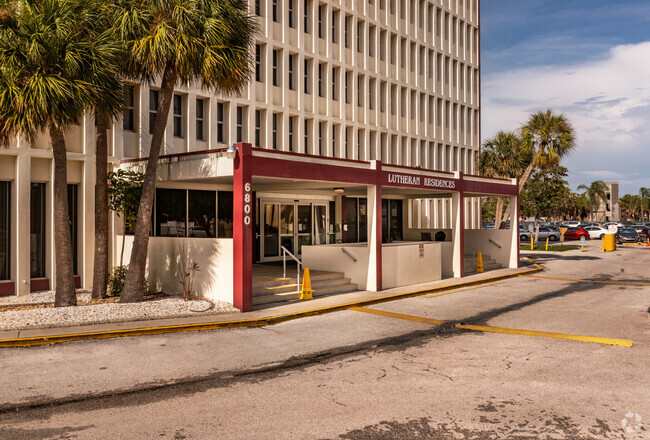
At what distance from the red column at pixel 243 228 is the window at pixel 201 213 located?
247 inches

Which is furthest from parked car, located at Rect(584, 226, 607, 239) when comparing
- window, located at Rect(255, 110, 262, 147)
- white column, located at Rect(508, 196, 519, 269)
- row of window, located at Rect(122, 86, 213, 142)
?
row of window, located at Rect(122, 86, 213, 142)

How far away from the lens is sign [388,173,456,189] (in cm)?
1767

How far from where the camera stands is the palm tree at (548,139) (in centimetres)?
3300

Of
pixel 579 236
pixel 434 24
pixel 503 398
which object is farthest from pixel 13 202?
pixel 579 236

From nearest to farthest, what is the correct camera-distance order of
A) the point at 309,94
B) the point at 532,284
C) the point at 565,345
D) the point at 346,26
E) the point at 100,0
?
1. the point at 565,345
2. the point at 100,0
3. the point at 532,284
4. the point at 309,94
5. the point at 346,26

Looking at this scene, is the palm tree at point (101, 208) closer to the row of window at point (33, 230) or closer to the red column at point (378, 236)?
the row of window at point (33, 230)

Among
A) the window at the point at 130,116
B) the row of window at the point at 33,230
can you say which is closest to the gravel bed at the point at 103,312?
the row of window at the point at 33,230

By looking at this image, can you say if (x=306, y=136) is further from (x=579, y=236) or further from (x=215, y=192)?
(x=579, y=236)

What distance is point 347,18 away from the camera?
26.3 m

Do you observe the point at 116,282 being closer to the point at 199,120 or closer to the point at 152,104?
the point at 152,104

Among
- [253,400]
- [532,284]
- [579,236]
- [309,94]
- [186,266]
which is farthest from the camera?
[579,236]

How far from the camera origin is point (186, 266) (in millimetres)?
14719

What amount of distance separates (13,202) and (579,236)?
4617 cm

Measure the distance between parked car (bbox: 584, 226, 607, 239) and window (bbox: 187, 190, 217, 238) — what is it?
4157 centimetres
